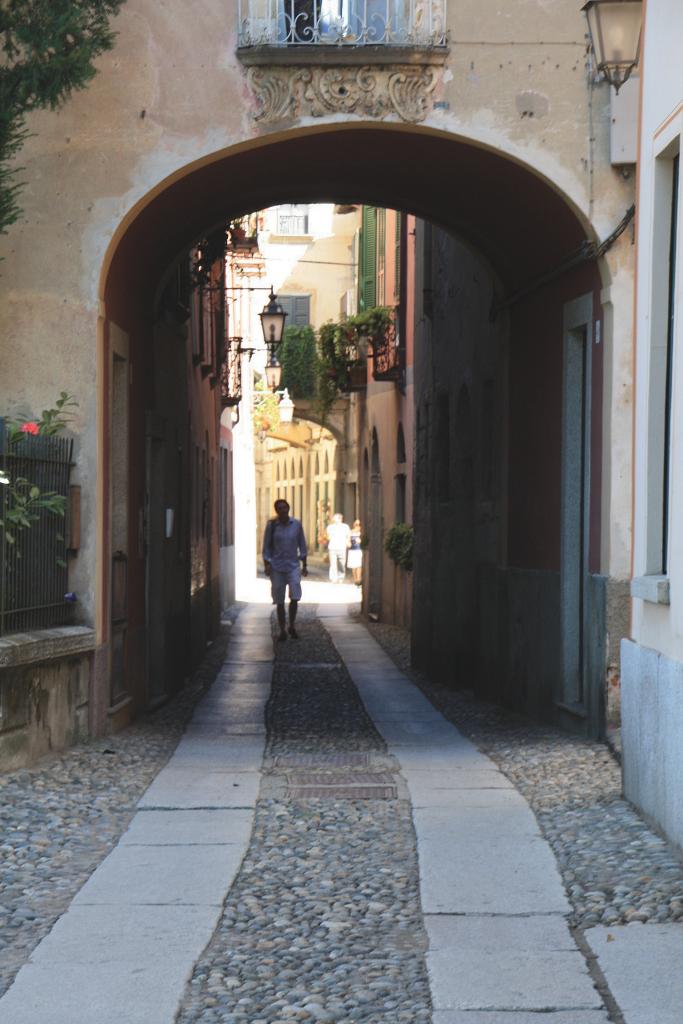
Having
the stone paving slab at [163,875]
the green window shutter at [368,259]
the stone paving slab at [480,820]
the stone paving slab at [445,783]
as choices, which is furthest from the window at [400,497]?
the stone paving slab at [163,875]

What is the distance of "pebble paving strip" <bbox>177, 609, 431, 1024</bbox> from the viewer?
493 cm

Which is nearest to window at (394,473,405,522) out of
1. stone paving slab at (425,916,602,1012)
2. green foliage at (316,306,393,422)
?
green foliage at (316,306,393,422)

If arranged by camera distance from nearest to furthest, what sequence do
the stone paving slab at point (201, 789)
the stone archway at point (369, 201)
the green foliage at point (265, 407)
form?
the stone paving slab at point (201, 789), the stone archway at point (369, 201), the green foliage at point (265, 407)

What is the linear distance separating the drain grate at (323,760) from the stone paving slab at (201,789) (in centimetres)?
50

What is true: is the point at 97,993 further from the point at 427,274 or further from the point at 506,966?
the point at 427,274

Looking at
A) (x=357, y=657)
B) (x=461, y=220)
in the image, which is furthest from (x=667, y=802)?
(x=357, y=657)

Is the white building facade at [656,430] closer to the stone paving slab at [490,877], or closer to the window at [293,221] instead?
the stone paving slab at [490,877]

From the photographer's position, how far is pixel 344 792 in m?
8.95

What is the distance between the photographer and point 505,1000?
15.9 feet

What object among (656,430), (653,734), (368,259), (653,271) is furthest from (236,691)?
(368,259)

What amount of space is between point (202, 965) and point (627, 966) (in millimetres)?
1359

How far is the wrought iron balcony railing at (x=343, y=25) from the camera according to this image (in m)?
10.5

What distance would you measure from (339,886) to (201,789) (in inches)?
98.7

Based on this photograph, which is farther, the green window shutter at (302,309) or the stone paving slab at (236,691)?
the green window shutter at (302,309)
